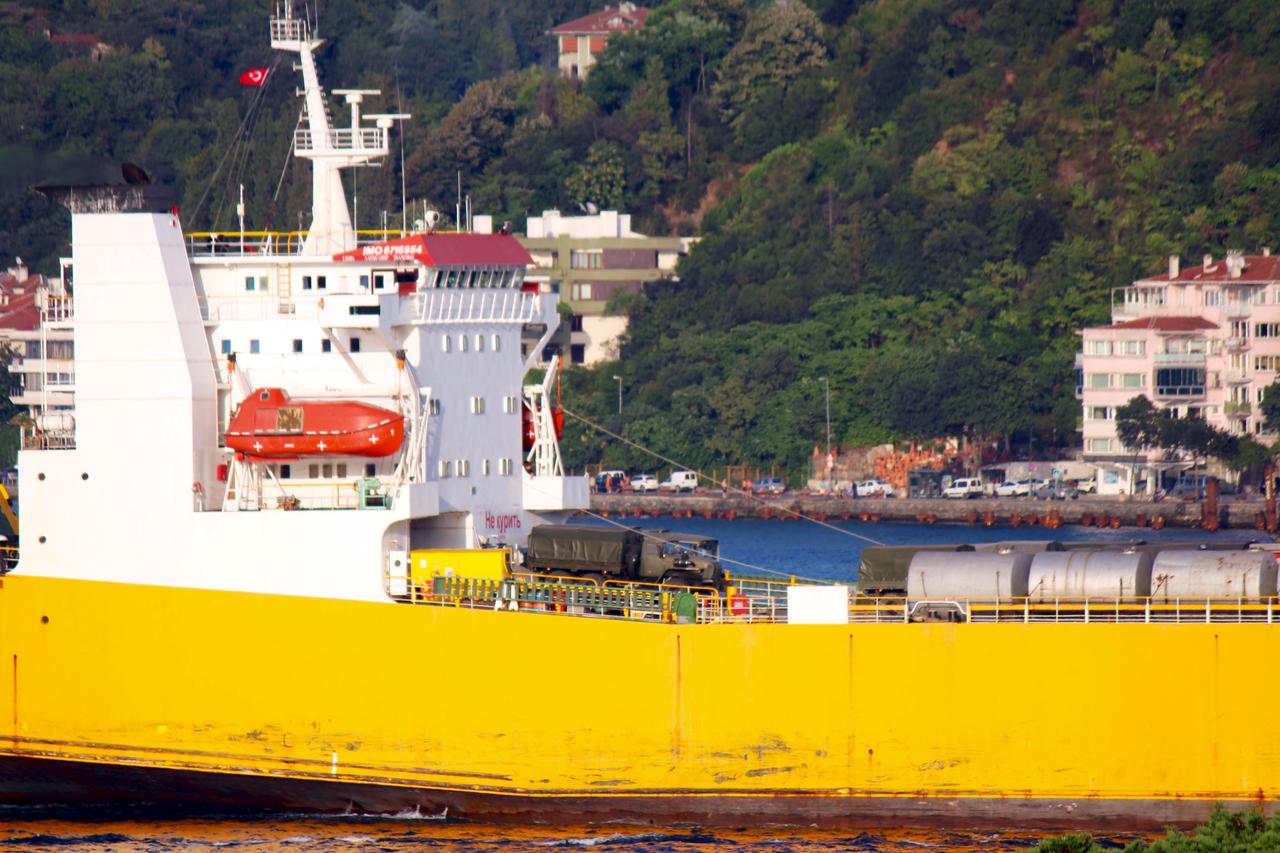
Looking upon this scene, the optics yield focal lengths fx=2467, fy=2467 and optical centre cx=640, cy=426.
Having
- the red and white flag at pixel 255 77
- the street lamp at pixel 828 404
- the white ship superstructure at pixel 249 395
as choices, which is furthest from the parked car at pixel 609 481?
the white ship superstructure at pixel 249 395

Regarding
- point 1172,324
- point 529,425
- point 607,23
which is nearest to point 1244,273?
point 1172,324

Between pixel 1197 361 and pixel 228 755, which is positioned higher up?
pixel 1197 361

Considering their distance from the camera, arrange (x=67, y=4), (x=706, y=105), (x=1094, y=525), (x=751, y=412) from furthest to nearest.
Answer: (x=67, y=4) < (x=706, y=105) < (x=751, y=412) < (x=1094, y=525)

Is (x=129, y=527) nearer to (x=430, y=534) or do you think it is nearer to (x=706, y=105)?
(x=430, y=534)

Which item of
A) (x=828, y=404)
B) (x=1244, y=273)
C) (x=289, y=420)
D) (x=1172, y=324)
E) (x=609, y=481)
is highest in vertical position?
(x=1244, y=273)

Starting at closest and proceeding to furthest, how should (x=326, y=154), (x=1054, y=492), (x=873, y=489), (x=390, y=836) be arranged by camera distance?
(x=390, y=836) → (x=326, y=154) → (x=1054, y=492) → (x=873, y=489)

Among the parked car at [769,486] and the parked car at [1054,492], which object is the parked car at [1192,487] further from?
the parked car at [769,486]

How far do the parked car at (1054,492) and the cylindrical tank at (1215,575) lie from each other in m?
51.5

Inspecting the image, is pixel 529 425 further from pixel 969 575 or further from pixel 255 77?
pixel 969 575

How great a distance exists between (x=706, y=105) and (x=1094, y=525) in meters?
42.8

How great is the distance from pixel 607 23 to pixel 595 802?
108 meters

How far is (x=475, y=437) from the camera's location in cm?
3319

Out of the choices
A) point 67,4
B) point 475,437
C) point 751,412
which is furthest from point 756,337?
point 475,437

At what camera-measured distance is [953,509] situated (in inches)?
3179
